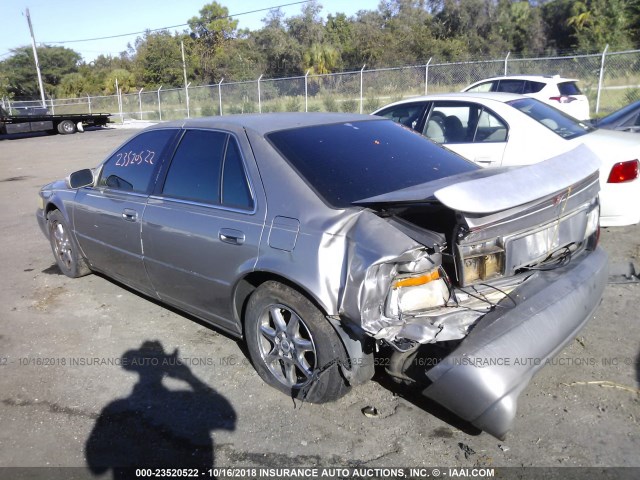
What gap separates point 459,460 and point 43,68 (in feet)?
212

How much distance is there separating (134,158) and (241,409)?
7.63 feet

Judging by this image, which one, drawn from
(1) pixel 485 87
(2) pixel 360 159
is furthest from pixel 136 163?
(1) pixel 485 87

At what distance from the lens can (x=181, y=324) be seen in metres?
4.56

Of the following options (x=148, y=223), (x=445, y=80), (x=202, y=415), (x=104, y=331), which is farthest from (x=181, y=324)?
(x=445, y=80)

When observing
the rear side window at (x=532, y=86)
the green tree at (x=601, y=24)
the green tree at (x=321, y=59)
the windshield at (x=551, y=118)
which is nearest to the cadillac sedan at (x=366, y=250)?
the windshield at (x=551, y=118)

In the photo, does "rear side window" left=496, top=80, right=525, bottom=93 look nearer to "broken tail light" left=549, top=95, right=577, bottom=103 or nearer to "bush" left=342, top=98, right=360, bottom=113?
"broken tail light" left=549, top=95, right=577, bottom=103

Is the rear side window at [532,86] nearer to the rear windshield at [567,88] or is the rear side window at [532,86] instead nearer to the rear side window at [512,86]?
the rear side window at [512,86]

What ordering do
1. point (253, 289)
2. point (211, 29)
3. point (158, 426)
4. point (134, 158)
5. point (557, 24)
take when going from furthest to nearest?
1. point (211, 29)
2. point (557, 24)
3. point (134, 158)
4. point (253, 289)
5. point (158, 426)

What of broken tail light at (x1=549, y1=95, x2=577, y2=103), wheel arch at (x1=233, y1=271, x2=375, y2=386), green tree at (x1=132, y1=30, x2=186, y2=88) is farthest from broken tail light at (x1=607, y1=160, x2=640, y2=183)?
green tree at (x1=132, y1=30, x2=186, y2=88)

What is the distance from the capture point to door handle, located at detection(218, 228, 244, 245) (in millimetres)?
3361

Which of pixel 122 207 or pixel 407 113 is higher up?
pixel 407 113

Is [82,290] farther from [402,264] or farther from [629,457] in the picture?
[629,457]

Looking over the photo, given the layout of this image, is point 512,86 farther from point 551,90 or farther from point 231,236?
point 231,236

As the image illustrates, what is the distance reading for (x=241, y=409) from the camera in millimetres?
3346
